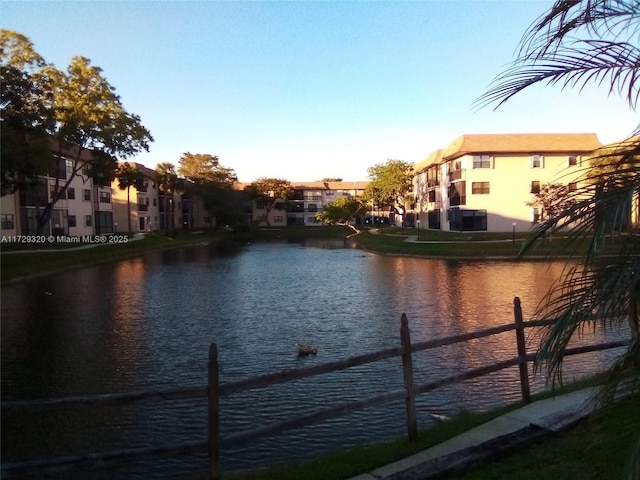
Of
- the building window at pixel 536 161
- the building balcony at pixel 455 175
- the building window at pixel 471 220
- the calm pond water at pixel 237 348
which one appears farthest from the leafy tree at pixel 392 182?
the calm pond water at pixel 237 348

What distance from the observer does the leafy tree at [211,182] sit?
81.4m

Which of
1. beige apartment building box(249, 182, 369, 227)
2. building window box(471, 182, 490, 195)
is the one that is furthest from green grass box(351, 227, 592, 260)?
beige apartment building box(249, 182, 369, 227)

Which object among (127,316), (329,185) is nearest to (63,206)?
(127,316)

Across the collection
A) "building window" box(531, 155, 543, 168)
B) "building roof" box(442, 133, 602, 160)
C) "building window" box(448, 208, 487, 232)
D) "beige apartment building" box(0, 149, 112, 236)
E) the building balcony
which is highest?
"building roof" box(442, 133, 602, 160)

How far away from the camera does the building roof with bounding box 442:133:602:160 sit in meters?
52.9

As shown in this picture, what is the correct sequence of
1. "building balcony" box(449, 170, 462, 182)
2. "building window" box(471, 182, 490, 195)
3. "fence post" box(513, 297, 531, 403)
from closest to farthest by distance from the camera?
"fence post" box(513, 297, 531, 403) < "building window" box(471, 182, 490, 195) < "building balcony" box(449, 170, 462, 182)

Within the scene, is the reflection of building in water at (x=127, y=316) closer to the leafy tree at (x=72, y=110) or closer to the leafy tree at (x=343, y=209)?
the leafy tree at (x=72, y=110)

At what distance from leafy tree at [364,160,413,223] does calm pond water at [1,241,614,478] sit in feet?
141

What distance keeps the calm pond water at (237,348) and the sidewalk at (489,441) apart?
5.96ft

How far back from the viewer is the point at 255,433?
545cm

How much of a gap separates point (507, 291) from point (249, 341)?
11692 millimetres

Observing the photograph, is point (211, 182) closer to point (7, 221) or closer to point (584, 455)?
point (7, 221)

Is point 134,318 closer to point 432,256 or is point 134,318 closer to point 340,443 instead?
point 340,443

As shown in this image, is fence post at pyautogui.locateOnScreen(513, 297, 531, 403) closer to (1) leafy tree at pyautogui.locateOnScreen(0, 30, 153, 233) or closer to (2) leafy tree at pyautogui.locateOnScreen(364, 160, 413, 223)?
(1) leafy tree at pyautogui.locateOnScreen(0, 30, 153, 233)
